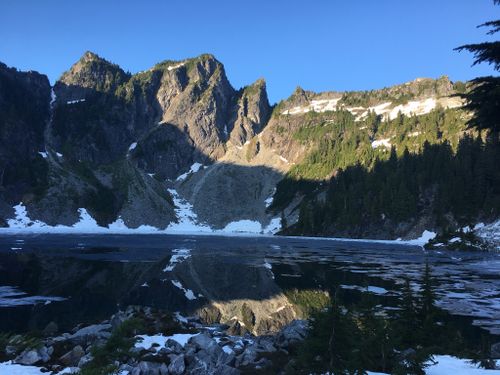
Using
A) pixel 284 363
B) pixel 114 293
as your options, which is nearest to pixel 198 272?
pixel 114 293

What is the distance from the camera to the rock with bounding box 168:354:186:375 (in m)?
16.0

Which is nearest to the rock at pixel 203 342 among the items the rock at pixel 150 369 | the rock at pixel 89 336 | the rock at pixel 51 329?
the rock at pixel 150 369

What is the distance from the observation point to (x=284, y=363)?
16.1 meters

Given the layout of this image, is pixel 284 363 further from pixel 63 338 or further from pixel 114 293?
pixel 114 293

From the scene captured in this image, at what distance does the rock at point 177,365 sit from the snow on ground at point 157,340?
2535 mm

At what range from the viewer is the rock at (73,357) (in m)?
17.9

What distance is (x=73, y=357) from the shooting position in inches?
718

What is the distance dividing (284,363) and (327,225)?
17905cm

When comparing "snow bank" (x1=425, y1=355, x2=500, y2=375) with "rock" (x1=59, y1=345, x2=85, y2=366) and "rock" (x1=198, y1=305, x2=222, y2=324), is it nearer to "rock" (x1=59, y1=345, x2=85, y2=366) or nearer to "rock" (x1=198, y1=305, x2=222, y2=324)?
"rock" (x1=59, y1=345, x2=85, y2=366)

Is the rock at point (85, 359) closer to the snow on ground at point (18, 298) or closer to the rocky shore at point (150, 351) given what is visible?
the rocky shore at point (150, 351)

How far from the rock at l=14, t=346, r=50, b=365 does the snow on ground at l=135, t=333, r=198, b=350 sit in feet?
13.1

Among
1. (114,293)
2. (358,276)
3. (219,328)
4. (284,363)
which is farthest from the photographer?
(358,276)

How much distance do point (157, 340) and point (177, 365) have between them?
14.1 ft

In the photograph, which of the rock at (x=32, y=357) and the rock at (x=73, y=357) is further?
the rock at (x=73, y=357)
